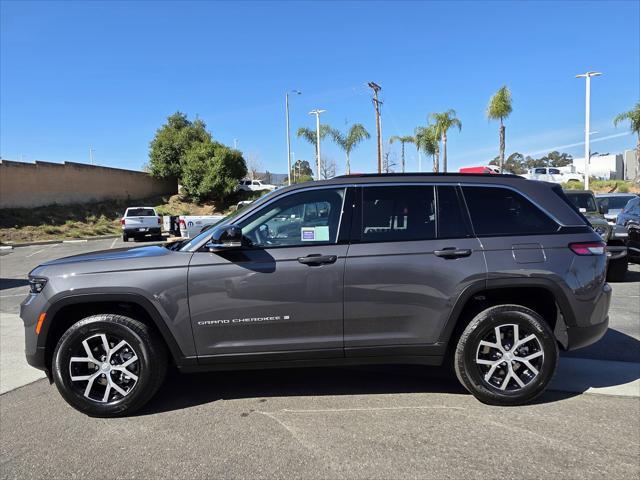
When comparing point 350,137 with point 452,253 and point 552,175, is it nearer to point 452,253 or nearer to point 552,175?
point 552,175

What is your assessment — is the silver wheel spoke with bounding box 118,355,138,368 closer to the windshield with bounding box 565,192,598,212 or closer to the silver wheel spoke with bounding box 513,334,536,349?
the silver wheel spoke with bounding box 513,334,536,349

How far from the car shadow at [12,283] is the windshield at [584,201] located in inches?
523

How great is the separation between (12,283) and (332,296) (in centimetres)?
1019

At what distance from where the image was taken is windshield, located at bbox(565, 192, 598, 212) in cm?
1231

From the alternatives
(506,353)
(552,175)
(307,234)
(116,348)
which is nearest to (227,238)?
(307,234)

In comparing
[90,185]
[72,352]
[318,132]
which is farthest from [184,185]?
[72,352]

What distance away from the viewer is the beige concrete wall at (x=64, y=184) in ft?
92.2

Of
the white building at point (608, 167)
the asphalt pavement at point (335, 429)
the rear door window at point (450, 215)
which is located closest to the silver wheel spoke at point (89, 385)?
the asphalt pavement at point (335, 429)

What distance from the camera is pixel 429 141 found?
134 ft

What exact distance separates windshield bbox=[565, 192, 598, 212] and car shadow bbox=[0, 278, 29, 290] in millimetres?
13284

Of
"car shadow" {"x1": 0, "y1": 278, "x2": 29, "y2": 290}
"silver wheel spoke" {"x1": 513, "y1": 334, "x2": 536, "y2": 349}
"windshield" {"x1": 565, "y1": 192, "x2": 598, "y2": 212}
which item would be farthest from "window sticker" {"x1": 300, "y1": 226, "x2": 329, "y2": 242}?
"windshield" {"x1": 565, "y1": 192, "x2": 598, "y2": 212}

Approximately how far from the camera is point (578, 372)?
4594 mm

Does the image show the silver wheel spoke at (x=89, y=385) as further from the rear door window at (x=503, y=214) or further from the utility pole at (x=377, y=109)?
the utility pole at (x=377, y=109)

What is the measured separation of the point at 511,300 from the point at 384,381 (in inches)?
53.6
